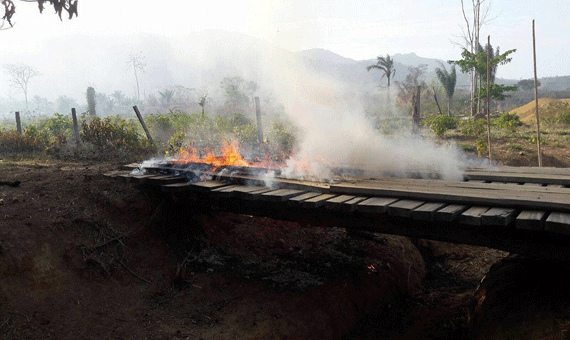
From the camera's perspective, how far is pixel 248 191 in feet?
15.1

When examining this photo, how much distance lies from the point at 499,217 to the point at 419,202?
77 centimetres

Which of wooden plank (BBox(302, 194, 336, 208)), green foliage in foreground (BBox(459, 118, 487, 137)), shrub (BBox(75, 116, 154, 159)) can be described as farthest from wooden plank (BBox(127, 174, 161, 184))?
green foliage in foreground (BBox(459, 118, 487, 137))

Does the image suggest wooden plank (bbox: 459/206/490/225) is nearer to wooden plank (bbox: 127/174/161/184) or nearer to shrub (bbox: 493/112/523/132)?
wooden plank (bbox: 127/174/161/184)

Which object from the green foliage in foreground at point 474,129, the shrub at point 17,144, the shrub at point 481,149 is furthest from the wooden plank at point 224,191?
the green foliage in foreground at point 474,129

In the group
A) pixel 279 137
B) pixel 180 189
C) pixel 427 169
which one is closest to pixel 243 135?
pixel 279 137

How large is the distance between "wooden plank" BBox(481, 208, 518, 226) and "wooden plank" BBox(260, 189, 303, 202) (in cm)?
193

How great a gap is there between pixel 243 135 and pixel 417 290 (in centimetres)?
927

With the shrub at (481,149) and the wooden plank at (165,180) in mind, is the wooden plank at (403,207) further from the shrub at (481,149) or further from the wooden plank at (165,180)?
the shrub at (481,149)

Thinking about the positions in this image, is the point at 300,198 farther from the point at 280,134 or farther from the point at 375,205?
the point at 280,134

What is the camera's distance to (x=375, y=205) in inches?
148

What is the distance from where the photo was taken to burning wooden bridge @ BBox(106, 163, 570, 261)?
10.7ft

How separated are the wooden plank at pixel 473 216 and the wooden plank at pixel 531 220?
0.89 ft

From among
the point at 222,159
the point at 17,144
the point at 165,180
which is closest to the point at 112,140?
the point at 17,144

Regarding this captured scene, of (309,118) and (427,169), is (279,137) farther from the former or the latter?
(427,169)
